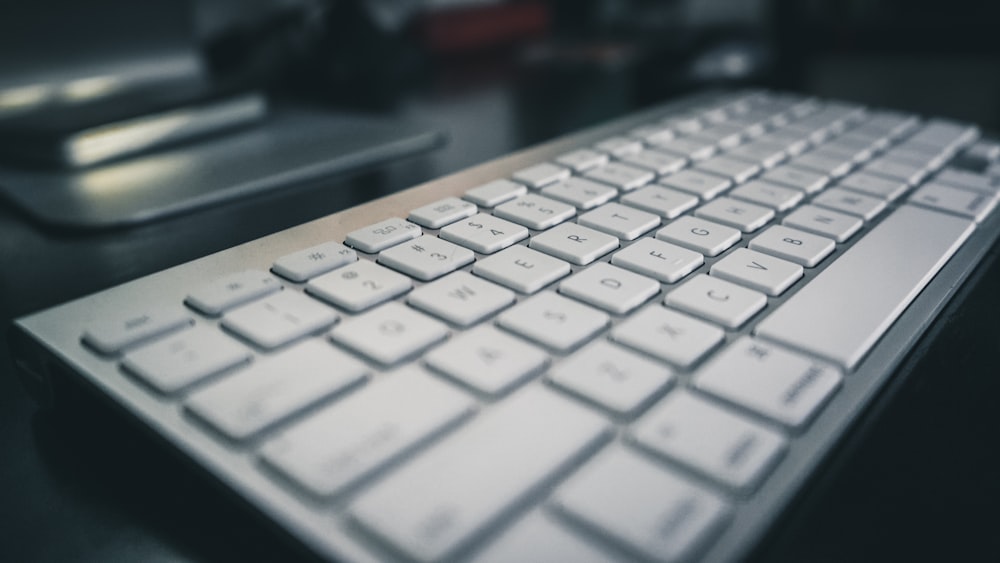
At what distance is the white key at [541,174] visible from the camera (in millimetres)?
405

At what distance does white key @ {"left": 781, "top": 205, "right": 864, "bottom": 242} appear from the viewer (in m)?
0.34

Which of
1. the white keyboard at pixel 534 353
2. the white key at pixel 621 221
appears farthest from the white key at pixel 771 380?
the white key at pixel 621 221

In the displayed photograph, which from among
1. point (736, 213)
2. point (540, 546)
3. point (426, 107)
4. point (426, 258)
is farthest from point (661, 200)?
point (426, 107)

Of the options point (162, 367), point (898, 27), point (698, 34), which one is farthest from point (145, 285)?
point (898, 27)

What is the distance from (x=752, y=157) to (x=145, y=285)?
0.36 meters

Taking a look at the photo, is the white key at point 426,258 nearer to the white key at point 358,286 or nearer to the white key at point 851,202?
the white key at point 358,286

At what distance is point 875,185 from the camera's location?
41cm

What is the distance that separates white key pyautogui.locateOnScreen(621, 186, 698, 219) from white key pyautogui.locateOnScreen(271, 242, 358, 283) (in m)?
0.15

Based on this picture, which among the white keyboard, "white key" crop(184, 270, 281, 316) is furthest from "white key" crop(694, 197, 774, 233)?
"white key" crop(184, 270, 281, 316)

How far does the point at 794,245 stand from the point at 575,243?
103 millimetres

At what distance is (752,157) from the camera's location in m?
0.46

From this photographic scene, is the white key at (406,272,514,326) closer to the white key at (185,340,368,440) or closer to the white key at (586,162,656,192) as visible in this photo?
the white key at (185,340,368,440)

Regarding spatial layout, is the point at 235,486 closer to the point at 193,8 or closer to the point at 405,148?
the point at 405,148

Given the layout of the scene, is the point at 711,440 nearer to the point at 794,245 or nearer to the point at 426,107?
the point at 794,245
